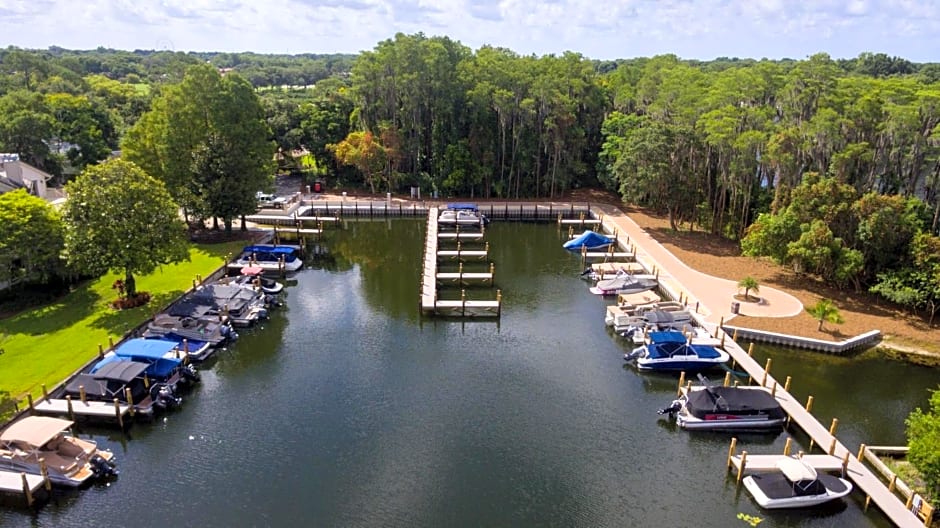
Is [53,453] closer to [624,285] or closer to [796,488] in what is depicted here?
[796,488]

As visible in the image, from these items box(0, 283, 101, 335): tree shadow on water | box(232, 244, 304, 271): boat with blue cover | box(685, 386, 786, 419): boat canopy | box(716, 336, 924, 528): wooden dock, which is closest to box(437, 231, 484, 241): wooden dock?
box(232, 244, 304, 271): boat with blue cover

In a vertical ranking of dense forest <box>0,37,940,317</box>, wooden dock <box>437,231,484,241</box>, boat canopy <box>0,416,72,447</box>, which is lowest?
boat canopy <box>0,416,72,447</box>

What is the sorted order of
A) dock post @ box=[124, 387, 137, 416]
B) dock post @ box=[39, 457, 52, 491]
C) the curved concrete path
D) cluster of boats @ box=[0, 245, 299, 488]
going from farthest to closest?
the curved concrete path < dock post @ box=[124, 387, 137, 416] < cluster of boats @ box=[0, 245, 299, 488] < dock post @ box=[39, 457, 52, 491]

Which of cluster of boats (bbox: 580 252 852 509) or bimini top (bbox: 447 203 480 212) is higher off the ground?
bimini top (bbox: 447 203 480 212)

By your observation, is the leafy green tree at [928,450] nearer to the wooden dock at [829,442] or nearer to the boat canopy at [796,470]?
the wooden dock at [829,442]

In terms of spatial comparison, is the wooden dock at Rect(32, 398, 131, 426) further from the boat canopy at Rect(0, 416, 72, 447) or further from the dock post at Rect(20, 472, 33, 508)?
the dock post at Rect(20, 472, 33, 508)

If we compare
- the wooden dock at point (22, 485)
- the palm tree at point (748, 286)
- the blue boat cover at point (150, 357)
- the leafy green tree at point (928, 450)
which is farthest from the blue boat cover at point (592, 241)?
the wooden dock at point (22, 485)
